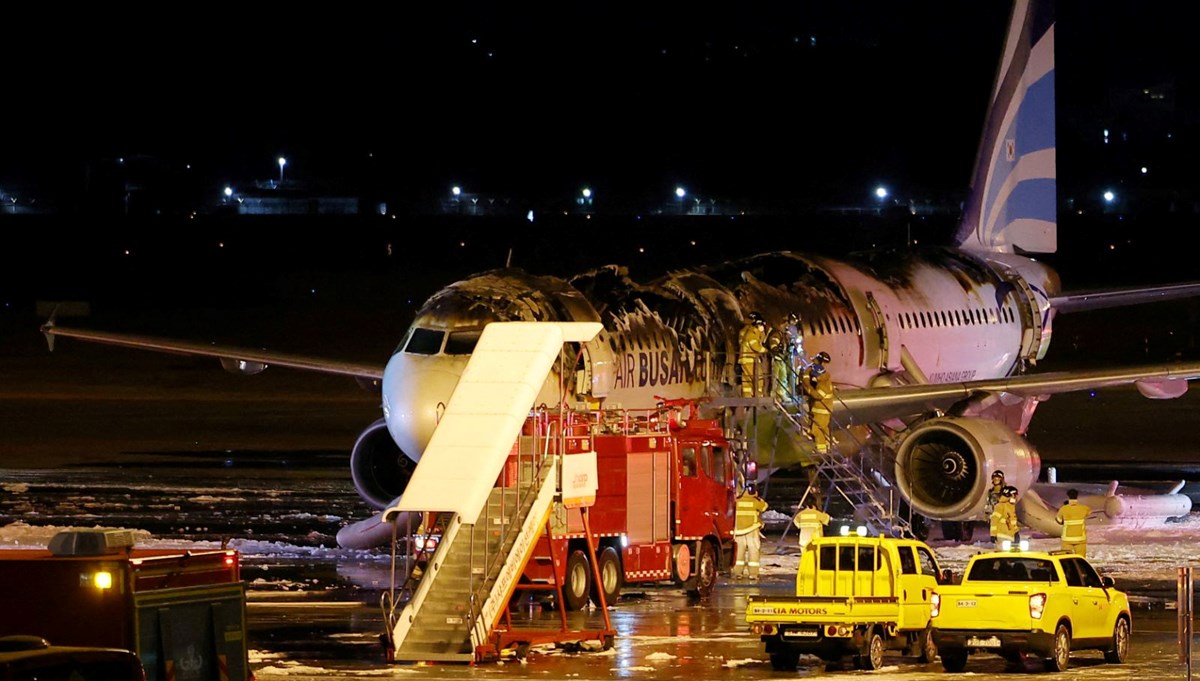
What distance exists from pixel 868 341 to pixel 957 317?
334 cm

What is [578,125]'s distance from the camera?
14138cm

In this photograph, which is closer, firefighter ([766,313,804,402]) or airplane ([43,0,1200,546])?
airplane ([43,0,1200,546])

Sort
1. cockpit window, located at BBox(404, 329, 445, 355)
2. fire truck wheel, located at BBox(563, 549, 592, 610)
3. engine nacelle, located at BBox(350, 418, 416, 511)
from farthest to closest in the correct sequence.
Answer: engine nacelle, located at BBox(350, 418, 416, 511) < cockpit window, located at BBox(404, 329, 445, 355) < fire truck wheel, located at BBox(563, 549, 592, 610)

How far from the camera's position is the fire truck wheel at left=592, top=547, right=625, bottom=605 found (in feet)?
73.1

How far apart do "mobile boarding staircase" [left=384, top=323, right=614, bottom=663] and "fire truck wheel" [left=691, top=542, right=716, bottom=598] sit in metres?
3.31

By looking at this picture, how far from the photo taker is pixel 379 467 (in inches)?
1078

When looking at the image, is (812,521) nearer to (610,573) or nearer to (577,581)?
(610,573)

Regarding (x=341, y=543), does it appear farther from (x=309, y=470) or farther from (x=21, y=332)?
(x=21, y=332)

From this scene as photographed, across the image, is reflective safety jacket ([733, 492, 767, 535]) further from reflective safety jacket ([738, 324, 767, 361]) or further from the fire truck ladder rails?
reflective safety jacket ([738, 324, 767, 361])

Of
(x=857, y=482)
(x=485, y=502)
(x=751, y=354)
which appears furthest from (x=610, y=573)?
(x=857, y=482)

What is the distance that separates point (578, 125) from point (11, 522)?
114928 mm

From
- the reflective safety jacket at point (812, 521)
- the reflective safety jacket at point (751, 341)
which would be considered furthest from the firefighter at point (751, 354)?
the reflective safety jacket at point (812, 521)

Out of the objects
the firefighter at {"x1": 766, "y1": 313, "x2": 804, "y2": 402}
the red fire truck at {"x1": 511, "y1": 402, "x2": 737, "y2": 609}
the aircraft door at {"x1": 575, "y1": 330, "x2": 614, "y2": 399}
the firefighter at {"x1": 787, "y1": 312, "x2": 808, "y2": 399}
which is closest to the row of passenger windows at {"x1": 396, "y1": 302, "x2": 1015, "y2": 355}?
the aircraft door at {"x1": 575, "y1": 330, "x2": 614, "y2": 399}

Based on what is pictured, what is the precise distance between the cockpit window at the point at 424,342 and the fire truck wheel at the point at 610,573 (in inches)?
121
